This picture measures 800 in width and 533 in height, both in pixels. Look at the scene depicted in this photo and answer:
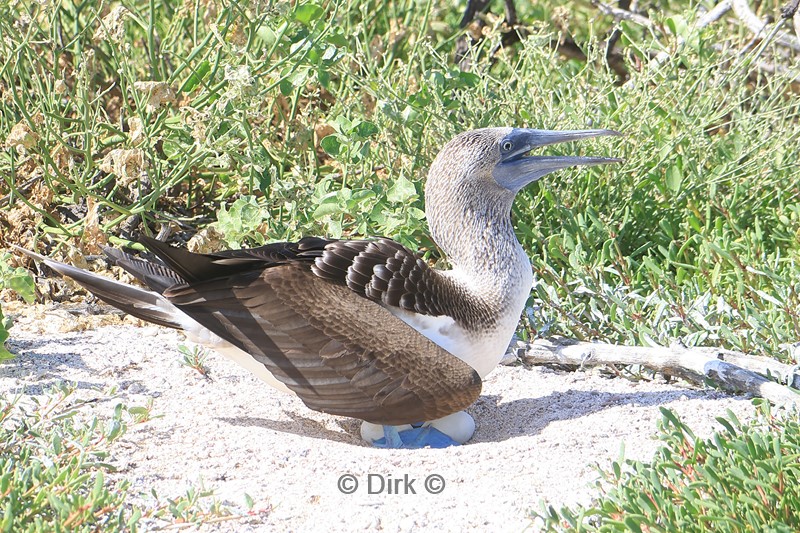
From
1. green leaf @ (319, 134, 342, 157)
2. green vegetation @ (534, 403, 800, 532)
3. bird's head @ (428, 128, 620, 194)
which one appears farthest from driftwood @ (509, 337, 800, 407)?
green leaf @ (319, 134, 342, 157)

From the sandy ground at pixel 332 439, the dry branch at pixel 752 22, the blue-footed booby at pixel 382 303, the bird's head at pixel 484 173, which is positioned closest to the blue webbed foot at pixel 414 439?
the blue-footed booby at pixel 382 303

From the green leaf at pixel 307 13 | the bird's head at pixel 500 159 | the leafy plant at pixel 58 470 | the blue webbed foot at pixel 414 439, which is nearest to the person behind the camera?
the leafy plant at pixel 58 470

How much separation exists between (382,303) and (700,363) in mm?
1196

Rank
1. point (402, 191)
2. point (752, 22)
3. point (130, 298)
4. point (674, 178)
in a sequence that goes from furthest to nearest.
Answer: point (752, 22)
point (674, 178)
point (402, 191)
point (130, 298)

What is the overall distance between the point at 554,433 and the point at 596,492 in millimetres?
544

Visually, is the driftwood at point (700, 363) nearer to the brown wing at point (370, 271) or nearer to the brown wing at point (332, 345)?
the brown wing at point (370, 271)

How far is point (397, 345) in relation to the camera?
3752 millimetres

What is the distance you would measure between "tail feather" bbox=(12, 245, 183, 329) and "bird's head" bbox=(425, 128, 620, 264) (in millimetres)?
1115

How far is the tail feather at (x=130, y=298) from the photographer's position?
4.05 meters

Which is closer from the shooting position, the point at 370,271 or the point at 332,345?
the point at 332,345

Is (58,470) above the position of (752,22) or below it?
below

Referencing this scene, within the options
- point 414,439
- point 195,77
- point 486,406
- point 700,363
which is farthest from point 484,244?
point 195,77

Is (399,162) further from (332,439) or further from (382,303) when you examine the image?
(332,439)

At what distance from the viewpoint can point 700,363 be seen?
391cm
